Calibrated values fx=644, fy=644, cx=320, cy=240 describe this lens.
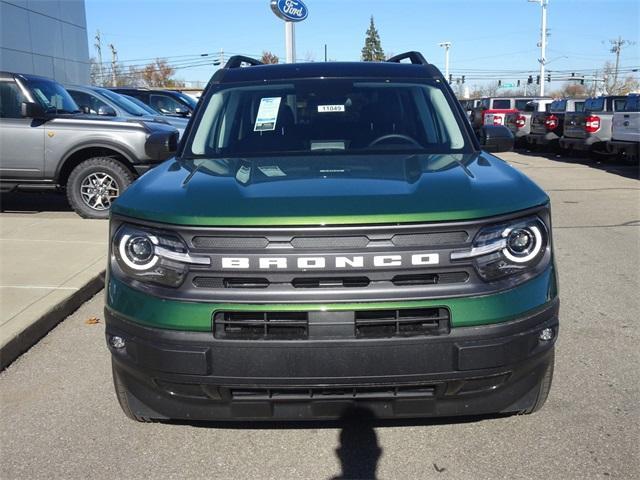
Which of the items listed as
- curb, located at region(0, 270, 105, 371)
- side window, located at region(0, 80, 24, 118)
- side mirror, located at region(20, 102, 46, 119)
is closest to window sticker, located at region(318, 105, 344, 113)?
curb, located at region(0, 270, 105, 371)

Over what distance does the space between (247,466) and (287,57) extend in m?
15.0

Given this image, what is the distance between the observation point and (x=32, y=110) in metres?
8.18

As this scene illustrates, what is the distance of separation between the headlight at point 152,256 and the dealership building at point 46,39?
54.3 ft

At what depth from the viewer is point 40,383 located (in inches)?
153

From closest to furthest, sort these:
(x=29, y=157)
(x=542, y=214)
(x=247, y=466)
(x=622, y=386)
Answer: (x=542, y=214)
(x=247, y=466)
(x=622, y=386)
(x=29, y=157)

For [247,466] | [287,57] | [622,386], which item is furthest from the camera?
[287,57]

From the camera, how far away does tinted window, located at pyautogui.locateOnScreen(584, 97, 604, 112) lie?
17625mm

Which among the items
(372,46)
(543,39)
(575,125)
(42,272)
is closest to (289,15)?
(575,125)

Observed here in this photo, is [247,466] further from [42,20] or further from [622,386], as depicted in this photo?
[42,20]

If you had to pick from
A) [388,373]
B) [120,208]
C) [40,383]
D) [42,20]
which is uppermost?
[42,20]

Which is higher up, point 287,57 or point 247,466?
point 287,57

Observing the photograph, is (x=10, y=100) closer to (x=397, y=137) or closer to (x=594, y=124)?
(x=397, y=137)

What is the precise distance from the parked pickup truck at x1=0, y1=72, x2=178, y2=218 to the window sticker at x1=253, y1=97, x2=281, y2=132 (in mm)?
4738

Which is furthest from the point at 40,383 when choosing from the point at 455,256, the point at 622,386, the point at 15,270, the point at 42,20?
the point at 42,20
